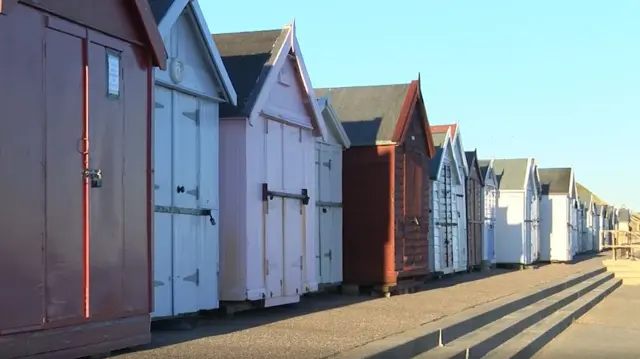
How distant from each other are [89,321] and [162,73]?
3778mm

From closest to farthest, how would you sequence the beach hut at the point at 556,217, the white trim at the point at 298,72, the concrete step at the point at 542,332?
the concrete step at the point at 542,332 < the white trim at the point at 298,72 < the beach hut at the point at 556,217

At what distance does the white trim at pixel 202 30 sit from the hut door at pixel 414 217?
23.5ft

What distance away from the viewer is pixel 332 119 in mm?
16391

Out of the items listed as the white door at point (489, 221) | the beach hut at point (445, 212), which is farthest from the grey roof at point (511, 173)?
the beach hut at point (445, 212)

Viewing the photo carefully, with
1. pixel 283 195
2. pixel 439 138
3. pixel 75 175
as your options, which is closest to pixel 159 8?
pixel 75 175

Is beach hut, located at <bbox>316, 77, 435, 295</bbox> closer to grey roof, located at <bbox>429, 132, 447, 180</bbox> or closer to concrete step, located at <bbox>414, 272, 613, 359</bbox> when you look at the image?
concrete step, located at <bbox>414, 272, 613, 359</bbox>

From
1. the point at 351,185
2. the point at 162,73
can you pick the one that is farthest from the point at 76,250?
the point at 351,185

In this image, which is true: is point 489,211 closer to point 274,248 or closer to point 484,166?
point 484,166

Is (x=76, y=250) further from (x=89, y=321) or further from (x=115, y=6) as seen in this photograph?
(x=115, y=6)

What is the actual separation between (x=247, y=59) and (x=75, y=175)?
19.7ft

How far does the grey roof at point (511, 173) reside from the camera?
3406 cm

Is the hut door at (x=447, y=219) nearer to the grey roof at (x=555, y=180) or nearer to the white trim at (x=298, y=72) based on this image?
the white trim at (x=298, y=72)

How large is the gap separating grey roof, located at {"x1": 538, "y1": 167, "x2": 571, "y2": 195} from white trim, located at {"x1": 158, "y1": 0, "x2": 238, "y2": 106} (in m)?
30.8

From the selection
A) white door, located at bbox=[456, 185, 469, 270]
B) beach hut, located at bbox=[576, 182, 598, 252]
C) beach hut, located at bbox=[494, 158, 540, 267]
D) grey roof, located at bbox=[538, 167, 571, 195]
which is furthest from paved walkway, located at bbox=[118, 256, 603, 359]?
beach hut, located at bbox=[576, 182, 598, 252]
